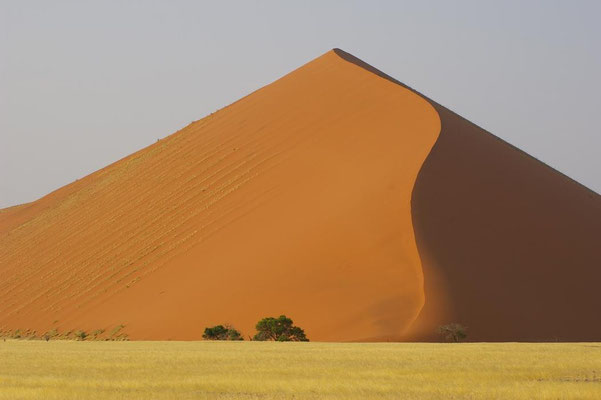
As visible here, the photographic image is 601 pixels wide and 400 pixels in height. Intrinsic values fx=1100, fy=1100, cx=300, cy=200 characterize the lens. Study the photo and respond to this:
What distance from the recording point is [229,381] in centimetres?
1864

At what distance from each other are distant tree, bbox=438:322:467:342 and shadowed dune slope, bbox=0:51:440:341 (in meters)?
1.12

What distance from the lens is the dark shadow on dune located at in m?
36.5

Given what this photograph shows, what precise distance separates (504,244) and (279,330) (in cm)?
1023

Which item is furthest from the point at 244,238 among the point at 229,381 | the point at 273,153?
the point at 229,381

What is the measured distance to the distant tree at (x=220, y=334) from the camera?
35.9m

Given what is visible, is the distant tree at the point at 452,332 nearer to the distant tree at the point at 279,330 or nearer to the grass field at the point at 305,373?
the distant tree at the point at 279,330

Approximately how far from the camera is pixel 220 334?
118 feet

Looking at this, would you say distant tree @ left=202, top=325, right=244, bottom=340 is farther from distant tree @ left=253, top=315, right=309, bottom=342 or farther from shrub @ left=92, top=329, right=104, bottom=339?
shrub @ left=92, top=329, right=104, bottom=339

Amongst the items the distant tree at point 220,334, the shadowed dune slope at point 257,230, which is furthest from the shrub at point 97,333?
the distant tree at point 220,334

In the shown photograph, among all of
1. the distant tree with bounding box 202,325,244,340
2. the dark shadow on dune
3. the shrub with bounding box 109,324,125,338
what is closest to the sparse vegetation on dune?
the shrub with bounding box 109,324,125,338

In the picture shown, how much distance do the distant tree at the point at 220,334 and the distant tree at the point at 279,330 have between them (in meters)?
0.74

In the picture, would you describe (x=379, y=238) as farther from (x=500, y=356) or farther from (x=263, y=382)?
(x=263, y=382)

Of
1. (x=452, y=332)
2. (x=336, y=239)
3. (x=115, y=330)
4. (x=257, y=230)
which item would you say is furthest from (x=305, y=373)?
(x=257, y=230)

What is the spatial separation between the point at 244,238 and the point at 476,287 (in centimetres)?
1020
